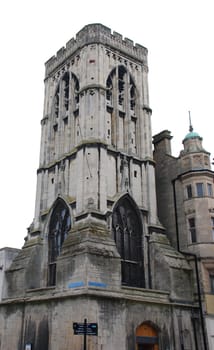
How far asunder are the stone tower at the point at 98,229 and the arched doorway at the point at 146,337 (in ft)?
0.23

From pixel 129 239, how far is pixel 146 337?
7.39 m

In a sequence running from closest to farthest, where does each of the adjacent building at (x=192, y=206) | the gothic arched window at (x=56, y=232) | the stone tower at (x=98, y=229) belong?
the stone tower at (x=98, y=229), the adjacent building at (x=192, y=206), the gothic arched window at (x=56, y=232)

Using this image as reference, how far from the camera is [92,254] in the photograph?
24.3m

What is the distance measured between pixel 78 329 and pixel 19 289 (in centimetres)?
1341

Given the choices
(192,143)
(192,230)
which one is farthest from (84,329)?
(192,143)

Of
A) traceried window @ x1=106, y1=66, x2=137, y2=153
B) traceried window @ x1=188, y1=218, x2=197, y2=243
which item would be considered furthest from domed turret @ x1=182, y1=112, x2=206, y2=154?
traceried window @ x1=188, y1=218, x2=197, y2=243

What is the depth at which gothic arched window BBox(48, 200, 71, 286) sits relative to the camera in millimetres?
30828

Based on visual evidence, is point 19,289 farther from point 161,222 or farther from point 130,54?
point 130,54

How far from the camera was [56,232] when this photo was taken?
32.0 meters

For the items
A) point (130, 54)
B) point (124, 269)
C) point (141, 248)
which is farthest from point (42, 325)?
point (130, 54)

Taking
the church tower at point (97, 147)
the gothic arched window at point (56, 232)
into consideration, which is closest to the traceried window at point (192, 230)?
the church tower at point (97, 147)

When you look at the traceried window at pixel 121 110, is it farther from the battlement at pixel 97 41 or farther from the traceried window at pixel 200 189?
the traceried window at pixel 200 189

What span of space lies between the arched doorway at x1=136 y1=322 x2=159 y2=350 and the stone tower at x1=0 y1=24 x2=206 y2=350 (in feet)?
0.23

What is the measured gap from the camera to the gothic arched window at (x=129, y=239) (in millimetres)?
29031
